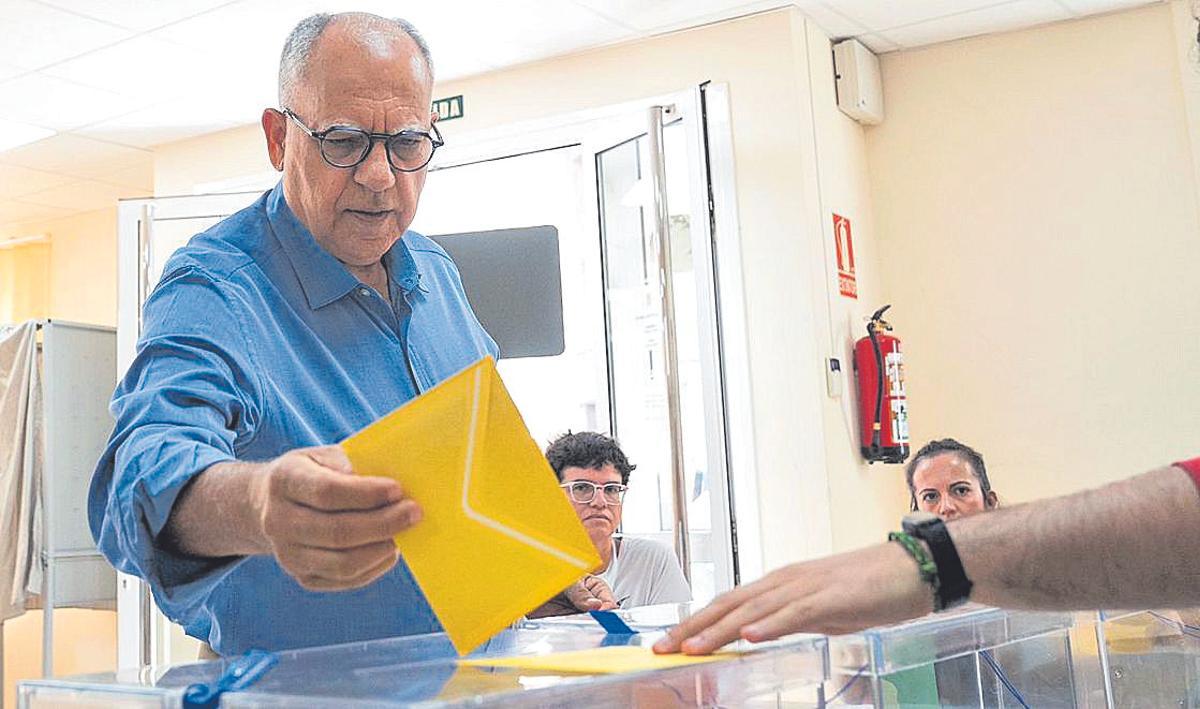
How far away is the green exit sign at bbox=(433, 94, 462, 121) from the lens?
15.6ft

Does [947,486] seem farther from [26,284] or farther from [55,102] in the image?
[26,284]

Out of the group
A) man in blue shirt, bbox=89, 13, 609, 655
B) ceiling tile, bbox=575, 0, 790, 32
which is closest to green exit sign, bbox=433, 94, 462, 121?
ceiling tile, bbox=575, 0, 790, 32

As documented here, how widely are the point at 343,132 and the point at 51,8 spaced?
314 cm

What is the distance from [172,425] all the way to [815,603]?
1.74ft

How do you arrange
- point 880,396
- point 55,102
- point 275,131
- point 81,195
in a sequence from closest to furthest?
point 275,131, point 880,396, point 55,102, point 81,195

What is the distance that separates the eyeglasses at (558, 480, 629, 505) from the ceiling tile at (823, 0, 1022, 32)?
187 cm

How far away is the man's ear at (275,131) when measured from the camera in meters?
1.35

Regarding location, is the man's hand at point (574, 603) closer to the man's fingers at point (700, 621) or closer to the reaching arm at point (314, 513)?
the man's fingers at point (700, 621)

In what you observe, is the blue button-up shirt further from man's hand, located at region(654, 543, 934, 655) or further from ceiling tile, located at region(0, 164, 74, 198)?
ceiling tile, located at region(0, 164, 74, 198)

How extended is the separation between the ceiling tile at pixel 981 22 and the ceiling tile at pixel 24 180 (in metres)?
3.99

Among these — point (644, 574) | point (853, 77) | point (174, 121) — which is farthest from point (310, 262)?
point (174, 121)

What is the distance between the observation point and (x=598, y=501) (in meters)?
3.41

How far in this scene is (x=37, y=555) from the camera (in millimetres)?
4520

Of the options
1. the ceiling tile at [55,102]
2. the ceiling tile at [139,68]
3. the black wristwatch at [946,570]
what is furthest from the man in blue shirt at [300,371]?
the ceiling tile at [55,102]
